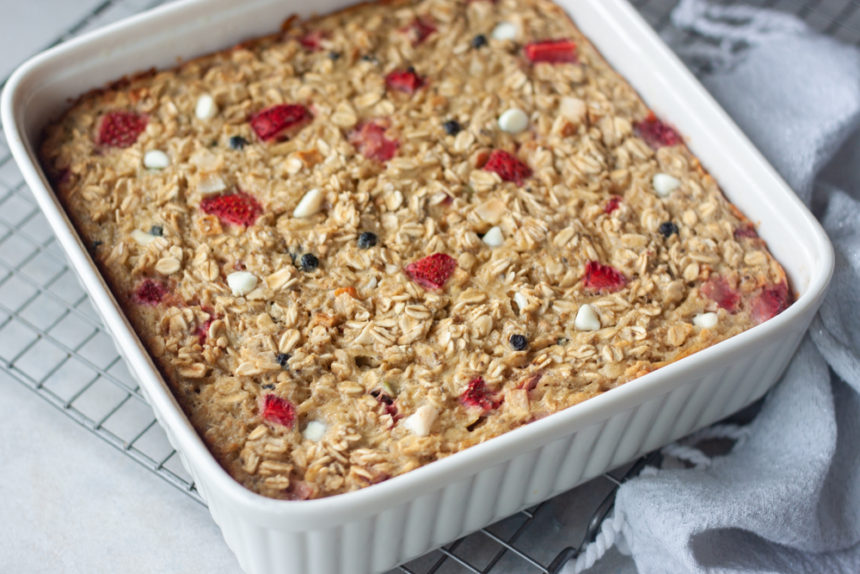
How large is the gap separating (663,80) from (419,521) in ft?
3.12

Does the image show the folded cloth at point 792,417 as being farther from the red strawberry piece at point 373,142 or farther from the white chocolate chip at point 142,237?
the white chocolate chip at point 142,237

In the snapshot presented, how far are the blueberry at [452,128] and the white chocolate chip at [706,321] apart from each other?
0.54m

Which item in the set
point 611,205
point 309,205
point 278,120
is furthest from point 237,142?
point 611,205

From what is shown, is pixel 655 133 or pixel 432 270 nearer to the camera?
pixel 432 270

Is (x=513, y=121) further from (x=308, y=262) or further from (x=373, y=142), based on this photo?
(x=308, y=262)

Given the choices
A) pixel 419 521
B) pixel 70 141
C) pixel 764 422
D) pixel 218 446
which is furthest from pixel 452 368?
pixel 70 141

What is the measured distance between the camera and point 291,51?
205 cm

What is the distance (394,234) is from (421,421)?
368 millimetres

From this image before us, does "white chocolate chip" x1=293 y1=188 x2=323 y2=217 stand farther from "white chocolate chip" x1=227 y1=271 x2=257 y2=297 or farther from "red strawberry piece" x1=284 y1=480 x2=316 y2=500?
"red strawberry piece" x1=284 y1=480 x2=316 y2=500

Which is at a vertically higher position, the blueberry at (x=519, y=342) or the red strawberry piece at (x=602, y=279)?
the red strawberry piece at (x=602, y=279)

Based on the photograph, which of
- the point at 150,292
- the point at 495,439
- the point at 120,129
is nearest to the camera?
the point at 495,439

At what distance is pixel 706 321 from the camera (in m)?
1.75

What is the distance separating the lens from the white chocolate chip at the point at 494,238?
1817 millimetres

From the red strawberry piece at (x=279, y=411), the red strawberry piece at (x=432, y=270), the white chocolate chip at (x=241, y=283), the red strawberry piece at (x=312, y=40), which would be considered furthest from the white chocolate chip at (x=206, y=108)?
the red strawberry piece at (x=279, y=411)
